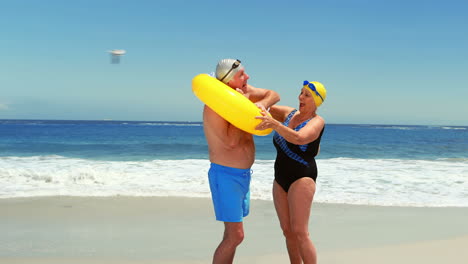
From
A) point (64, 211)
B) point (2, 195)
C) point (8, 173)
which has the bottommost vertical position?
point (8, 173)

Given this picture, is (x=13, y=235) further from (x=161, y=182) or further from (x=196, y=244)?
(x=161, y=182)

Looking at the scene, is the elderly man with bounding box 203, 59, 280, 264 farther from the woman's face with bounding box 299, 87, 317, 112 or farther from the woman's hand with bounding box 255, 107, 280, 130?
the woman's face with bounding box 299, 87, 317, 112

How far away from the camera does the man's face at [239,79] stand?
307 centimetres

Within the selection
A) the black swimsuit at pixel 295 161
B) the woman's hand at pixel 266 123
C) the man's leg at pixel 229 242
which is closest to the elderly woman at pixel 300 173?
the black swimsuit at pixel 295 161

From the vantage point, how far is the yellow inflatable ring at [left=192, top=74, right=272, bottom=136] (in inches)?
112

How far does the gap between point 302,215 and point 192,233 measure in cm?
241

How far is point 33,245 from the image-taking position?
461cm

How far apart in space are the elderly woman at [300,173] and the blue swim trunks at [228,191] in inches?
14.1

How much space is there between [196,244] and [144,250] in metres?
A: 0.60

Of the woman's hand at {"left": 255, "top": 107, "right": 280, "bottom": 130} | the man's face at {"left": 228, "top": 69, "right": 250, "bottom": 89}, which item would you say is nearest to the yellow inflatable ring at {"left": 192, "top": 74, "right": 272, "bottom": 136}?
the woman's hand at {"left": 255, "top": 107, "right": 280, "bottom": 130}

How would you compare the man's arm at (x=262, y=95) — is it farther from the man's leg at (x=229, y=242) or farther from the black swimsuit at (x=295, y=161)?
the man's leg at (x=229, y=242)

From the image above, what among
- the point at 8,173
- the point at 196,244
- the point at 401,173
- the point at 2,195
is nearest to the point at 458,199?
the point at 401,173

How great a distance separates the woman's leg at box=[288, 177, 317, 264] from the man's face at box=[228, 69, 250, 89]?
2.84 feet

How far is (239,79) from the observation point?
10.1ft
